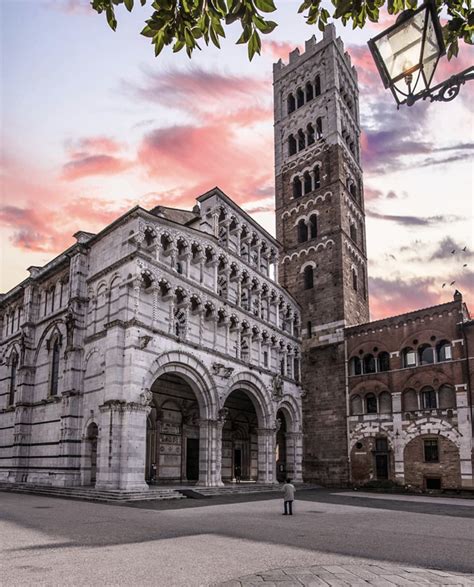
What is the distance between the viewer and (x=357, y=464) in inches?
1419

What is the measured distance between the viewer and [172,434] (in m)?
33.4

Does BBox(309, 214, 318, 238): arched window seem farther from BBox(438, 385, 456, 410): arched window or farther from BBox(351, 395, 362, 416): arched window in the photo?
BBox(438, 385, 456, 410): arched window

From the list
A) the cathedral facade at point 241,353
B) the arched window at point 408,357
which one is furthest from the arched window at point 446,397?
the arched window at point 408,357

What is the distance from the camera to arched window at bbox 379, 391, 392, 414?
35594 millimetres

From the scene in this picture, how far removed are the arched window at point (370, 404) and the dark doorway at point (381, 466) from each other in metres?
2.98

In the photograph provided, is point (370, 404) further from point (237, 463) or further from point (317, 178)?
point (317, 178)

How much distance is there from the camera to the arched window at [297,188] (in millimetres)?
45159

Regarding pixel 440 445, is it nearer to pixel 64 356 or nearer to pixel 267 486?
pixel 267 486

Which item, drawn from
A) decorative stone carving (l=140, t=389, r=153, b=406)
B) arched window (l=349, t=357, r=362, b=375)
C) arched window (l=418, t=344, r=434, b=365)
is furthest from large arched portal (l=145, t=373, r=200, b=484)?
arched window (l=418, t=344, r=434, b=365)

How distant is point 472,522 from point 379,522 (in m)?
3.40

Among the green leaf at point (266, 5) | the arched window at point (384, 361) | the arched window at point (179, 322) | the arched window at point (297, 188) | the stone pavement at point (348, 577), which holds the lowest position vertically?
the stone pavement at point (348, 577)

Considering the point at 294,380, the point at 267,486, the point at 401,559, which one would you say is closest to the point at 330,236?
the point at 294,380

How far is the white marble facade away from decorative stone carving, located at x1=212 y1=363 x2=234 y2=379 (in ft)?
0.32

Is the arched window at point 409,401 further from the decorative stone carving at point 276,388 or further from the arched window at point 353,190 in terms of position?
the arched window at point 353,190
